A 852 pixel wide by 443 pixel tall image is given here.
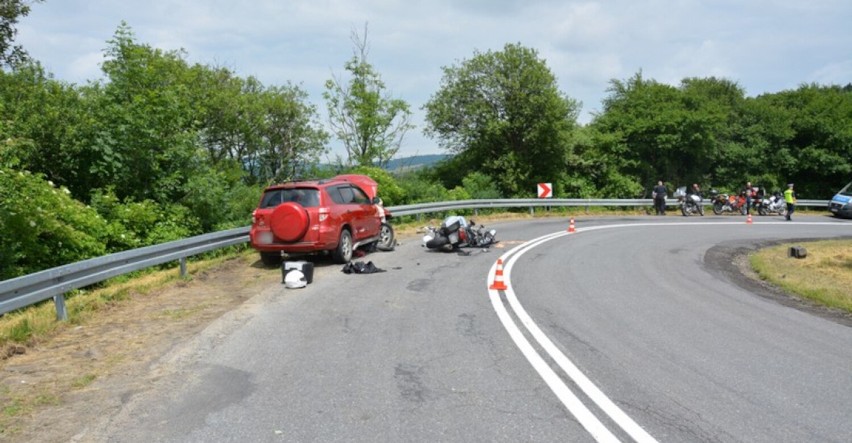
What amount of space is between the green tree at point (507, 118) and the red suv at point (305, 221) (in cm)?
1992

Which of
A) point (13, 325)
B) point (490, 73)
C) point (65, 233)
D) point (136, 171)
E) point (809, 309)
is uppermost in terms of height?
point (490, 73)

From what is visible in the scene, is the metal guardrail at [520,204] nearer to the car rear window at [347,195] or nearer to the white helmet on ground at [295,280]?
the car rear window at [347,195]

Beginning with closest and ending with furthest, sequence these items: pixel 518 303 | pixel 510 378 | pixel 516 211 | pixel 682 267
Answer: pixel 510 378 → pixel 518 303 → pixel 682 267 → pixel 516 211

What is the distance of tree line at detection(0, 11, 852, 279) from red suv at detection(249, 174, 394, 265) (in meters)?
4.24

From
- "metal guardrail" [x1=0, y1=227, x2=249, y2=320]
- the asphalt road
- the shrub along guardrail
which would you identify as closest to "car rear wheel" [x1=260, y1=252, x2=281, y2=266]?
the shrub along guardrail

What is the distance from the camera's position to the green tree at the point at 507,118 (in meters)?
31.8

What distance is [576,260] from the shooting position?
1389 cm

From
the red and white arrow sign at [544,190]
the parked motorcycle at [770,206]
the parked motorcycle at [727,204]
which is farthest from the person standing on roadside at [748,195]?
the red and white arrow sign at [544,190]

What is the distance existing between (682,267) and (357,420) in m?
11.1

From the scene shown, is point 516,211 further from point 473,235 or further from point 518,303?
point 518,303

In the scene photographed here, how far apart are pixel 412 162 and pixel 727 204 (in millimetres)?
17098

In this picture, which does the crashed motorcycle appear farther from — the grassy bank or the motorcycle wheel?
the grassy bank

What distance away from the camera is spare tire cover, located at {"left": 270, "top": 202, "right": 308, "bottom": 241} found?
1171cm

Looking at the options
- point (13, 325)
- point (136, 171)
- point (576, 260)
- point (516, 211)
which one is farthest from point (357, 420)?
point (516, 211)
